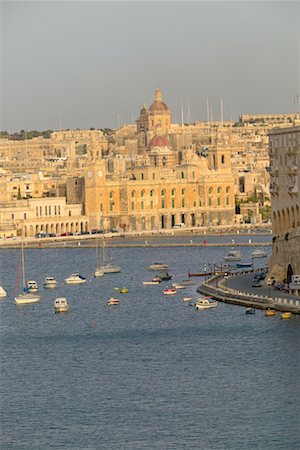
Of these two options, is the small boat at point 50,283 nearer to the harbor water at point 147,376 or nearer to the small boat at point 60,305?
the harbor water at point 147,376

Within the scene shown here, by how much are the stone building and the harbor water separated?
69.3 inches

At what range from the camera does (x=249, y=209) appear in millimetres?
80062

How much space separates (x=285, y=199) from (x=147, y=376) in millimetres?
10291

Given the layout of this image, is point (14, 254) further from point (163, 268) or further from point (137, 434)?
point (137, 434)

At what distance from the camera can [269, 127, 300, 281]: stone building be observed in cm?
3934

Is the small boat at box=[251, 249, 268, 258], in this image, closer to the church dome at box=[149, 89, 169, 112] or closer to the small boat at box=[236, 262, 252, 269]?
the small boat at box=[236, 262, 252, 269]

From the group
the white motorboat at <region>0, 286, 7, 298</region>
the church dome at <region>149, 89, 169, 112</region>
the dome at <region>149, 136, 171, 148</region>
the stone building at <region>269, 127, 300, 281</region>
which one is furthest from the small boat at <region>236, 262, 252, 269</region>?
the church dome at <region>149, 89, 169, 112</region>

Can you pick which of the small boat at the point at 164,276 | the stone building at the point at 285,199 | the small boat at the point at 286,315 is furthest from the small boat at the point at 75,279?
the small boat at the point at 286,315

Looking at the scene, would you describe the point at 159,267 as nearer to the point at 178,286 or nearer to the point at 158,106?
the point at 178,286

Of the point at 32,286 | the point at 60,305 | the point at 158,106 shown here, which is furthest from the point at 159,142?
the point at 60,305

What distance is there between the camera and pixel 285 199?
133 feet

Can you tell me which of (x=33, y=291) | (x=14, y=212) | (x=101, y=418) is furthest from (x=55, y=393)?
(x=14, y=212)

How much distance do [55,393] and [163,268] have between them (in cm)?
2340

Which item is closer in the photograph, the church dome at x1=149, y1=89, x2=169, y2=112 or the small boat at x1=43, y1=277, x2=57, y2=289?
the small boat at x1=43, y1=277, x2=57, y2=289
